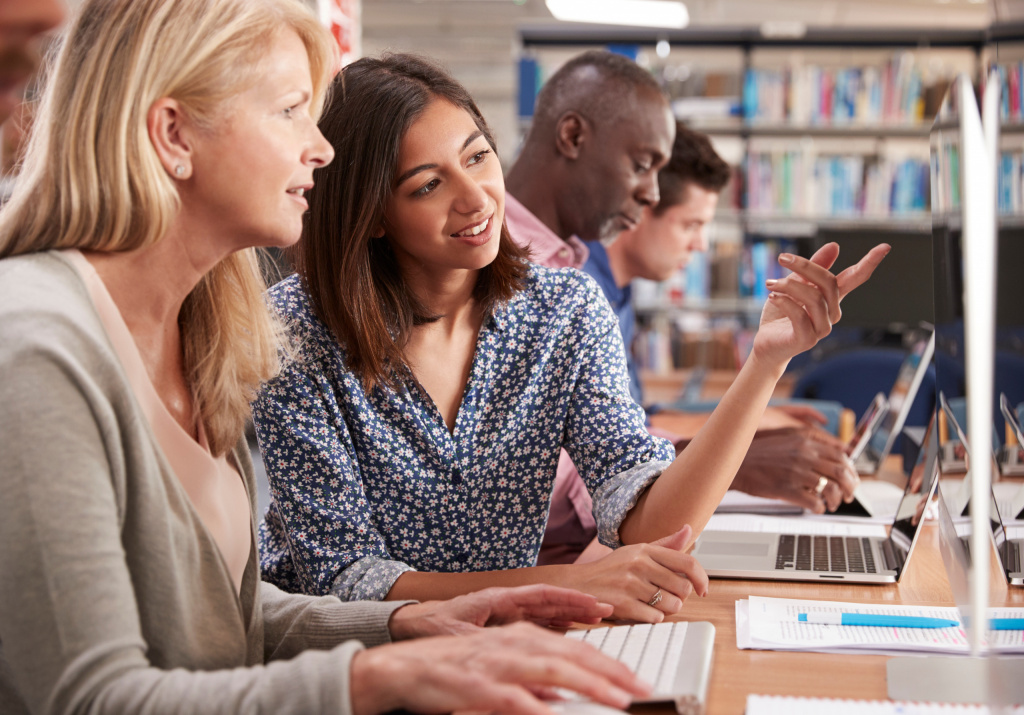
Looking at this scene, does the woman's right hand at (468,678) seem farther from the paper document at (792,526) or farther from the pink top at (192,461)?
the paper document at (792,526)

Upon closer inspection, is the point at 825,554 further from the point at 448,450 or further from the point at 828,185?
the point at 828,185

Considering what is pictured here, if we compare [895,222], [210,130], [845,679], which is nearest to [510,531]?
[845,679]

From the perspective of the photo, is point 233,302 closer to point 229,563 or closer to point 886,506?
point 229,563

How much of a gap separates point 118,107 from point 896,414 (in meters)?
1.85

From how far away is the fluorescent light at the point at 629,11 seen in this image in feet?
18.5

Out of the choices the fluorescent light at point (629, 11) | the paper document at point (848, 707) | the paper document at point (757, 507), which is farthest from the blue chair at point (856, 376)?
A: the fluorescent light at point (629, 11)

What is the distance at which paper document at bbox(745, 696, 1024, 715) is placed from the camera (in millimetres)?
773

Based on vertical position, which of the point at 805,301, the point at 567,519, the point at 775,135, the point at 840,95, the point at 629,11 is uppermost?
the point at 629,11

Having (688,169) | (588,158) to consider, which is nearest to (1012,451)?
(588,158)

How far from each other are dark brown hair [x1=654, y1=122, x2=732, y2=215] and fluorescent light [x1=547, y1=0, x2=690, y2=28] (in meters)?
3.03

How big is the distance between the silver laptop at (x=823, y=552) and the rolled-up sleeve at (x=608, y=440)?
0.45 ft

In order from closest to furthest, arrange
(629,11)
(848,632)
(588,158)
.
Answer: (848,632) < (588,158) < (629,11)

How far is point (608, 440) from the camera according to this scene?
133cm

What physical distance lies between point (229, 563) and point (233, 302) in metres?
0.30
